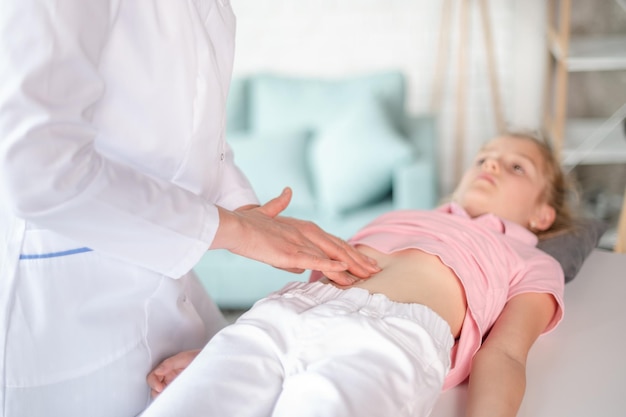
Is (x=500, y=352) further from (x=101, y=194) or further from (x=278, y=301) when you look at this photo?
(x=101, y=194)

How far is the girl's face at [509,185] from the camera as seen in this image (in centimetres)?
216

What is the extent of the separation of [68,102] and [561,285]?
3.79 feet

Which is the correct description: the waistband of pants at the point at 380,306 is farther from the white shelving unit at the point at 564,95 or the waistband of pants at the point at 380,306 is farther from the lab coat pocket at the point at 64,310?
the white shelving unit at the point at 564,95

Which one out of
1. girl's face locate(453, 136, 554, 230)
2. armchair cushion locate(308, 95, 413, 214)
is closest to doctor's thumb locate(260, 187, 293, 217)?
girl's face locate(453, 136, 554, 230)

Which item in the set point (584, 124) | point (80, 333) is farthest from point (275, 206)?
point (584, 124)

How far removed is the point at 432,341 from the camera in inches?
56.0

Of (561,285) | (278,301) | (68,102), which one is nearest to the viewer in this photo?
(68,102)

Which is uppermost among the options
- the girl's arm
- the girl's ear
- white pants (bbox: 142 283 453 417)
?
white pants (bbox: 142 283 453 417)

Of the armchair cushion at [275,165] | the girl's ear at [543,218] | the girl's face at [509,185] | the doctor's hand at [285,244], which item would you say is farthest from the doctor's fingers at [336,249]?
the armchair cushion at [275,165]

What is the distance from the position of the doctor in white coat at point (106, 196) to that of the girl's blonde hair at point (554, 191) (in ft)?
3.33

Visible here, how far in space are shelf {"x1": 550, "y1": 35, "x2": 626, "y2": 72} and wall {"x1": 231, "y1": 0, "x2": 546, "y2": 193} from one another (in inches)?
10.7

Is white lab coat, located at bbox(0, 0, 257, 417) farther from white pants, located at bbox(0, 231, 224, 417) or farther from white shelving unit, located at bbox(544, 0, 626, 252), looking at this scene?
white shelving unit, located at bbox(544, 0, 626, 252)

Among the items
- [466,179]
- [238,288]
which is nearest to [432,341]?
[466,179]

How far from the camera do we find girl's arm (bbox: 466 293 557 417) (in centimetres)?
139
